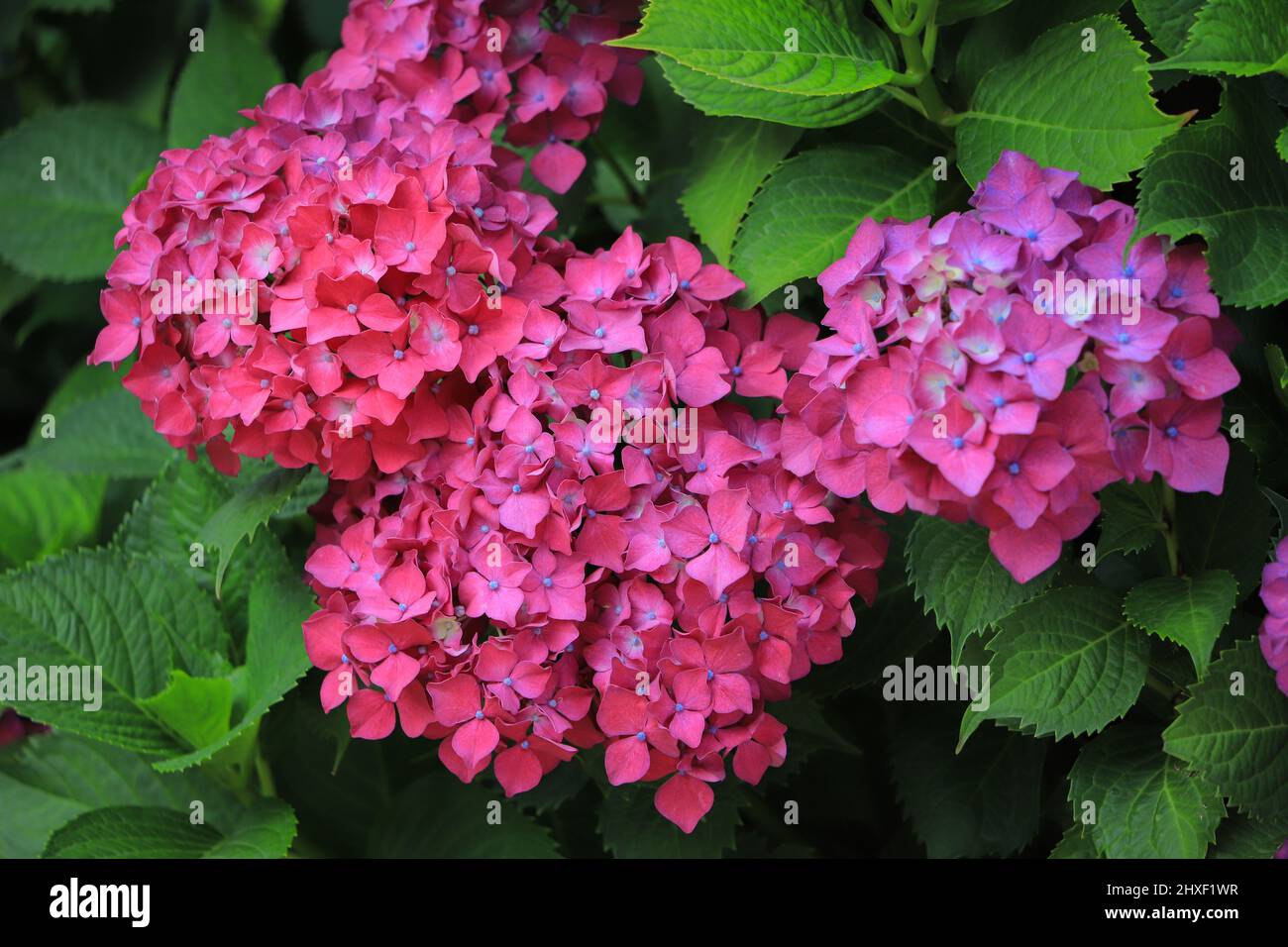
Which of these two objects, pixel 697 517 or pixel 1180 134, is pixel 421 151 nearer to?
pixel 697 517

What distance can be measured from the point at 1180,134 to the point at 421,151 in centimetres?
52

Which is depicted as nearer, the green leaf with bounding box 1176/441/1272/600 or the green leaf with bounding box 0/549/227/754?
the green leaf with bounding box 1176/441/1272/600

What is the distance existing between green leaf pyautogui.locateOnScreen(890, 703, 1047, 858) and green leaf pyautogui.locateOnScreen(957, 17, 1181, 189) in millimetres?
455

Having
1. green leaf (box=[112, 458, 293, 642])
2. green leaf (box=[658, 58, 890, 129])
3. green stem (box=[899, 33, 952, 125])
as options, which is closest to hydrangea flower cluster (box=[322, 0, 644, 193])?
green leaf (box=[658, 58, 890, 129])

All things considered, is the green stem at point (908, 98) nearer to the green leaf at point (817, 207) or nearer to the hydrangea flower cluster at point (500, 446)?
the green leaf at point (817, 207)

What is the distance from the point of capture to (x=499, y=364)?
938 mm

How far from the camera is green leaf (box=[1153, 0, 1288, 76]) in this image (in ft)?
2.66

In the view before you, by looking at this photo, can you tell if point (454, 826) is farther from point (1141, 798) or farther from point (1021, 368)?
point (1021, 368)

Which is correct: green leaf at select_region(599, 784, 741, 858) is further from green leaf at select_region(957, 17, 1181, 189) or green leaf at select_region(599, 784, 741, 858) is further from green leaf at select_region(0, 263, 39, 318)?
green leaf at select_region(0, 263, 39, 318)

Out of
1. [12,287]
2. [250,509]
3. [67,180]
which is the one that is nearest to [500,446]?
[250,509]

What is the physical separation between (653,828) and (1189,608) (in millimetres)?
431
